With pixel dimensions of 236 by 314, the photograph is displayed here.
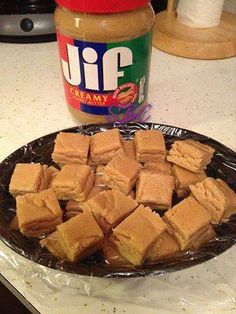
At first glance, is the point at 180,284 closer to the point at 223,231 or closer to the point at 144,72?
the point at 223,231

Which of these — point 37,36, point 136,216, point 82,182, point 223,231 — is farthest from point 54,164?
point 37,36

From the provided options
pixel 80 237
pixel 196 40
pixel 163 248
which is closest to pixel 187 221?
pixel 163 248

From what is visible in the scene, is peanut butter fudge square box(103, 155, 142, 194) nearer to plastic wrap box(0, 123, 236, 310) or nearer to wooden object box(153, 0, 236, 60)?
plastic wrap box(0, 123, 236, 310)

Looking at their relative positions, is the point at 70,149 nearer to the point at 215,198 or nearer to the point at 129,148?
the point at 129,148

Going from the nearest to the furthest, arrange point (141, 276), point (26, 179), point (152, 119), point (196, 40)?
1. point (141, 276)
2. point (26, 179)
3. point (152, 119)
4. point (196, 40)

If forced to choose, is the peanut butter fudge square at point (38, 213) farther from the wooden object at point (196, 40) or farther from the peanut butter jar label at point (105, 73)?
the wooden object at point (196, 40)

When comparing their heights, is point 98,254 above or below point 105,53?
below
